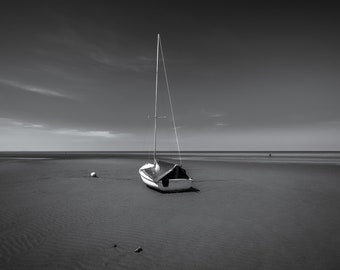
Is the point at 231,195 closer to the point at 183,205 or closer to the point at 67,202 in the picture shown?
the point at 183,205

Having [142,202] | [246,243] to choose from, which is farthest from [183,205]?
[246,243]

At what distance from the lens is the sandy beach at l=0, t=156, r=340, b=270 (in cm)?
659

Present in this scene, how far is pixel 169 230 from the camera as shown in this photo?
920cm

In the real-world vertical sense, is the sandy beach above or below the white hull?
below

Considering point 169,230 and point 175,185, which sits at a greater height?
point 175,185

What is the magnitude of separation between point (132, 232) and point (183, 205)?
16.2ft

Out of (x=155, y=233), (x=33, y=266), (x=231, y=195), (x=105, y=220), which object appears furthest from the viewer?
(x=231, y=195)

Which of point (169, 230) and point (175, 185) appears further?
point (175, 185)

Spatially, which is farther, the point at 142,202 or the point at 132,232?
the point at 142,202

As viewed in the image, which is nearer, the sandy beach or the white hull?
the sandy beach

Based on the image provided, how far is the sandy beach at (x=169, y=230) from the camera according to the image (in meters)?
6.59

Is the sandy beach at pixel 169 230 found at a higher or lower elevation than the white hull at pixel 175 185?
lower

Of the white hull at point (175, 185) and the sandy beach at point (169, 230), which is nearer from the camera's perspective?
the sandy beach at point (169, 230)

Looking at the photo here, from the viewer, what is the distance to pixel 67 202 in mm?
13734
